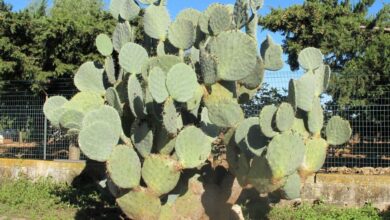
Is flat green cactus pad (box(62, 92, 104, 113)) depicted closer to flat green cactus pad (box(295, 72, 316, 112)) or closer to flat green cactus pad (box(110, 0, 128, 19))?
flat green cactus pad (box(110, 0, 128, 19))

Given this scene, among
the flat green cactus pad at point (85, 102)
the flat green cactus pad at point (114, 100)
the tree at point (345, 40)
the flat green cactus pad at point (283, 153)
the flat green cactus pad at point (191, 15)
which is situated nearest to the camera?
the flat green cactus pad at point (283, 153)

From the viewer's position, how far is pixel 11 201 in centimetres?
896

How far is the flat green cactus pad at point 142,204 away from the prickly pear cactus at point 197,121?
11 millimetres

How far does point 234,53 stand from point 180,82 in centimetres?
64

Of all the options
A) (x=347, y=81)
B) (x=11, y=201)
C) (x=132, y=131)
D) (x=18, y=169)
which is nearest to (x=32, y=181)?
(x=18, y=169)

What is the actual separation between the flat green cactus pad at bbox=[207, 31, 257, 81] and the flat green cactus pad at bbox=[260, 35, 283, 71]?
0.85 m

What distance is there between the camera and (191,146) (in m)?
5.48

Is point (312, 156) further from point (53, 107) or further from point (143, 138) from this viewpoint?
point (53, 107)

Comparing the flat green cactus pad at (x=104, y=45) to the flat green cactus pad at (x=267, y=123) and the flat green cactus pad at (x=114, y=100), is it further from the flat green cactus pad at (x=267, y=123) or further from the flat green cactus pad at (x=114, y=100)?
the flat green cactus pad at (x=267, y=123)

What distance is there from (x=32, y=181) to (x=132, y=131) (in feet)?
18.8

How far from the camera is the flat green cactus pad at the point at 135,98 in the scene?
580 centimetres

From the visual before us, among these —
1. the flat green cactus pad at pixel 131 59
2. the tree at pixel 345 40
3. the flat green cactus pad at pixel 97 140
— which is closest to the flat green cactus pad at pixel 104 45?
the flat green cactus pad at pixel 131 59

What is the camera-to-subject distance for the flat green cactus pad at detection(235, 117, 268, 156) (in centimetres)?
529

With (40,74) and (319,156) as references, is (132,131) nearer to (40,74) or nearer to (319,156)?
(319,156)
